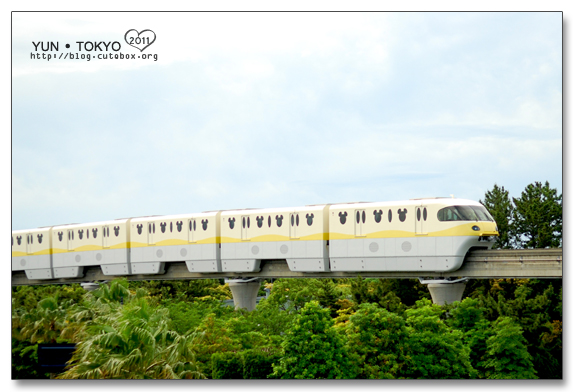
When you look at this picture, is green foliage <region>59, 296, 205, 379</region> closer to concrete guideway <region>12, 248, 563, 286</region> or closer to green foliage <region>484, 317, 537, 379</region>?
concrete guideway <region>12, 248, 563, 286</region>

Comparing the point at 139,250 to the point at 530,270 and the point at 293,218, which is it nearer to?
the point at 293,218

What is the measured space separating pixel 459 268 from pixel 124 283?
12.0 m

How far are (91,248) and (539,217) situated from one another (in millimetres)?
17463

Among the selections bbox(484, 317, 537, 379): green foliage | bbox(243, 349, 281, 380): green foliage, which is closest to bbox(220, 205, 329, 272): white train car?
bbox(243, 349, 281, 380): green foliage

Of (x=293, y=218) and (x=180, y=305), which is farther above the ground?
(x=293, y=218)

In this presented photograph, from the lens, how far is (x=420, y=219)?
66.8 ft

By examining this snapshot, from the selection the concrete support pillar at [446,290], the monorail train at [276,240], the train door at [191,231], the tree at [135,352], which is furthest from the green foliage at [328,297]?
the tree at [135,352]

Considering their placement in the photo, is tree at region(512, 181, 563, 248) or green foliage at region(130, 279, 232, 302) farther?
green foliage at region(130, 279, 232, 302)

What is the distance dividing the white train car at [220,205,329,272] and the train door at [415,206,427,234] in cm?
350

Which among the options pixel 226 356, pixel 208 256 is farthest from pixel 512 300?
pixel 208 256

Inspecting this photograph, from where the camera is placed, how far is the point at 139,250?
26.3 metres

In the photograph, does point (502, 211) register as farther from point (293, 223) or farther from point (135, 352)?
point (135, 352)

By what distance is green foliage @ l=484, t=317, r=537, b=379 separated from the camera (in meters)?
18.3

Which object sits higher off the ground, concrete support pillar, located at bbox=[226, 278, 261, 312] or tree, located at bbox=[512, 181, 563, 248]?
tree, located at bbox=[512, 181, 563, 248]
